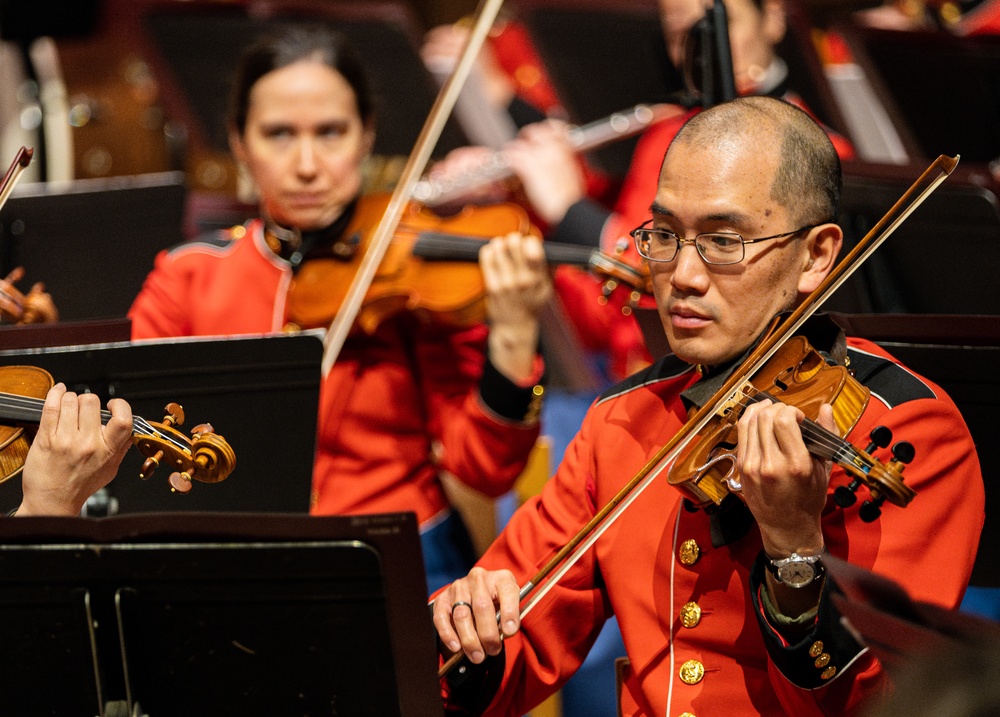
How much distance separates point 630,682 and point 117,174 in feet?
10.7

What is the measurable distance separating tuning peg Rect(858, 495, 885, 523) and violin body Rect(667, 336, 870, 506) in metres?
0.11

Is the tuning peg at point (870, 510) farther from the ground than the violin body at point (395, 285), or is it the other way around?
the violin body at point (395, 285)

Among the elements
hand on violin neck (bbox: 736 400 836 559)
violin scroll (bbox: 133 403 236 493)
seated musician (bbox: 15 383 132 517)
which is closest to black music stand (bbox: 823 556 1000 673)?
hand on violin neck (bbox: 736 400 836 559)

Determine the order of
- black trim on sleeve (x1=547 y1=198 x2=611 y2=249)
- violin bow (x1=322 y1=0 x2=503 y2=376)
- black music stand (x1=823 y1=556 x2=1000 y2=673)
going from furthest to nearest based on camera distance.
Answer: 1. black trim on sleeve (x1=547 y1=198 x2=611 y2=249)
2. violin bow (x1=322 y1=0 x2=503 y2=376)
3. black music stand (x1=823 y1=556 x2=1000 y2=673)

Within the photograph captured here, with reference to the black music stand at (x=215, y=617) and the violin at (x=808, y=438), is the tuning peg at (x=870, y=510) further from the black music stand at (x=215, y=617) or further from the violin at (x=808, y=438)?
the black music stand at (x=215, y=617)

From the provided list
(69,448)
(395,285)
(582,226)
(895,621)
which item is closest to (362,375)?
(395,285)

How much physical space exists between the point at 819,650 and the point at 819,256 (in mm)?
511

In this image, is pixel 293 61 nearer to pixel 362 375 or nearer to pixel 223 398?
pixel 362 375

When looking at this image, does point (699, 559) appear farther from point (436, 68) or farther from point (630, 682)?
point (436, 68)

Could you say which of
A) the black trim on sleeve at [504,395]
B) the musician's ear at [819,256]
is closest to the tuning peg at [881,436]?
the musician's ear at [819,256]

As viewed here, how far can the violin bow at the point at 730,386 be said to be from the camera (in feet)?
4.69

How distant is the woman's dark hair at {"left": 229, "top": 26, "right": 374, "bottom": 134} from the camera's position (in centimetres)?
268

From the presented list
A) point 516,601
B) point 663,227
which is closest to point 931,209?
point 663,227

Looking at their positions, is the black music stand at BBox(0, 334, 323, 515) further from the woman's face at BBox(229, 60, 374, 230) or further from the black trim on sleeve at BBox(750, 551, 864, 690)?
the black trim on sleeve at BBox(750, 551, 864, 690)
